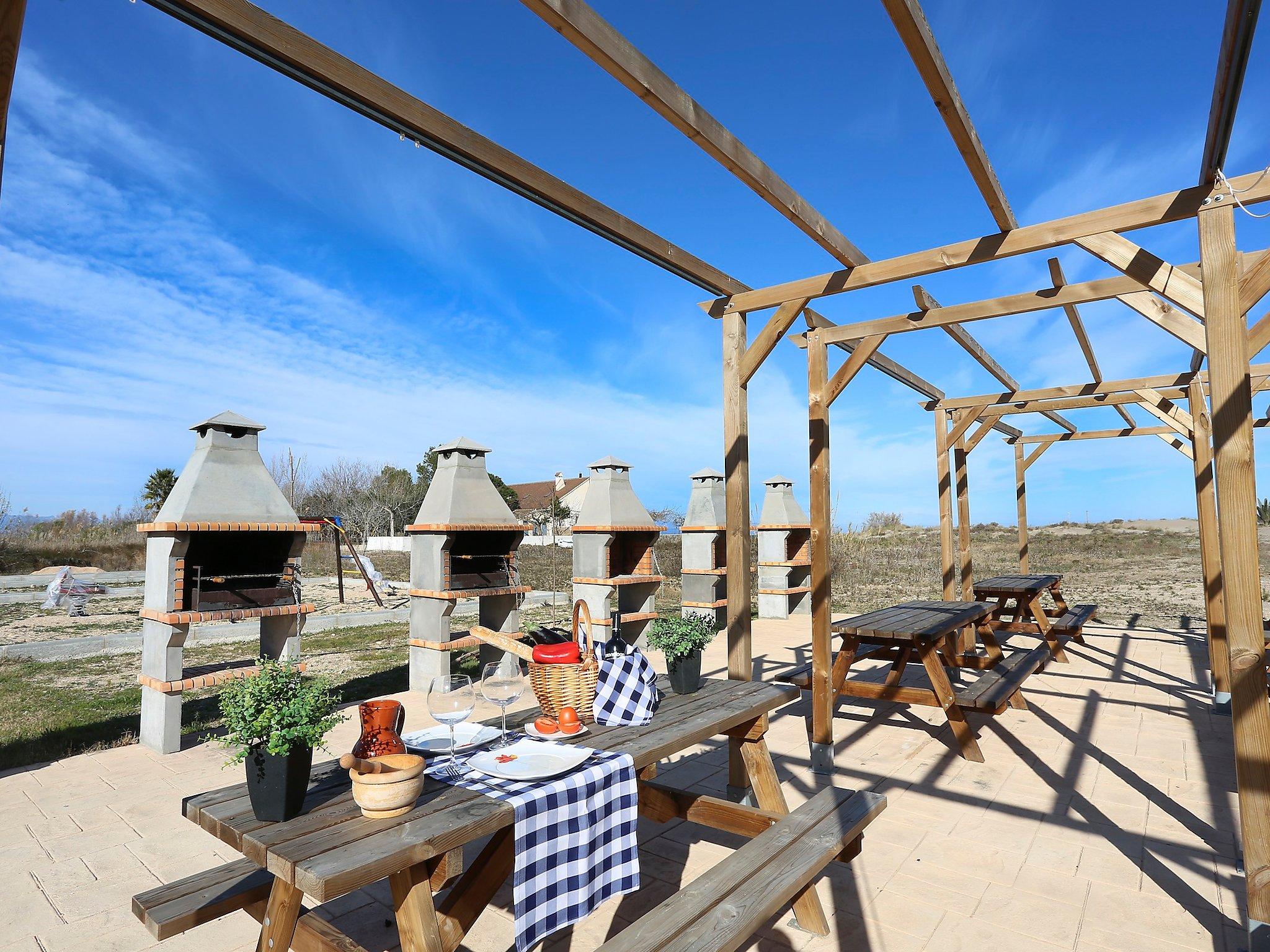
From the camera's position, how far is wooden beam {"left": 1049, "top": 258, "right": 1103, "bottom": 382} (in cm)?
420

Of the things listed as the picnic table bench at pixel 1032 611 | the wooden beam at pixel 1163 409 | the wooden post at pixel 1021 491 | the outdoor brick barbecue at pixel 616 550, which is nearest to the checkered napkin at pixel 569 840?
the outdoor brick barbecue at pixel 616 550

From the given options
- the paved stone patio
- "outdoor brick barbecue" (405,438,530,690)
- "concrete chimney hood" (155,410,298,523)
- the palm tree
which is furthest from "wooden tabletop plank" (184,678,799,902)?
the palm tree

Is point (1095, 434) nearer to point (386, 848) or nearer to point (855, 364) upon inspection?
point (855, 364)

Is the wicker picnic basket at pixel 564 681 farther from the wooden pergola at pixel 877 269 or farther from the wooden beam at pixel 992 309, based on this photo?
the wooden beam at pixel 992 309

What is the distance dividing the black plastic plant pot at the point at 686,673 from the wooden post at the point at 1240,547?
2.03 m

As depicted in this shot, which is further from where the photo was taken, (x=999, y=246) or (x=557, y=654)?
(x=999, y=246)

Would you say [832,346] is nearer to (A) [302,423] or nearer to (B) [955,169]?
(B) [955,169]

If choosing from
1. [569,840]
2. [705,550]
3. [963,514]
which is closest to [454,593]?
[705,550]

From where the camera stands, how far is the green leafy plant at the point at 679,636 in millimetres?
2998

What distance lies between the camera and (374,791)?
5.29ft

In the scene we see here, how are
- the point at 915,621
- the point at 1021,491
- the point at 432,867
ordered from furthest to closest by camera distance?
the point at 1021,491, the point at 915,621, the point at 432,867

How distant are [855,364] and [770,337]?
1252 mm

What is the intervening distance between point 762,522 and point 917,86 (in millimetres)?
8484

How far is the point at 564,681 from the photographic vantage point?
2348 millimetres
